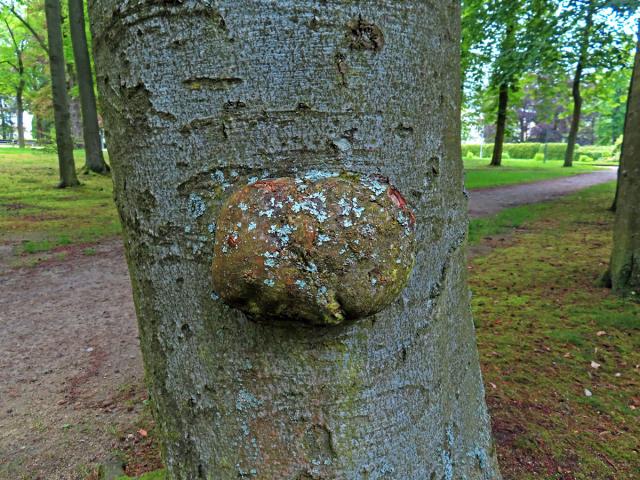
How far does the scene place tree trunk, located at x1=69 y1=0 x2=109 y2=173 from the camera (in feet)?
41.0

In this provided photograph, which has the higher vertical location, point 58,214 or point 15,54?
point 15,54

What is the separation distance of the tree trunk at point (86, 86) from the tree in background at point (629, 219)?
13219 millimetres

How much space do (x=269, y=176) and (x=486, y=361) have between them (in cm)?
300

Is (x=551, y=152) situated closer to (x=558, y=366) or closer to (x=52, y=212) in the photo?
(x=52, y=212)

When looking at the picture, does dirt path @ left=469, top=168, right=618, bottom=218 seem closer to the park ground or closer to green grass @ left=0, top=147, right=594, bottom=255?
green grass @ left=0, top=147, right=594, bottom=255

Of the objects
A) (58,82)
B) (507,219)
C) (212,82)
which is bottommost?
(507,219)

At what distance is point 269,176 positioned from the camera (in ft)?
3.03

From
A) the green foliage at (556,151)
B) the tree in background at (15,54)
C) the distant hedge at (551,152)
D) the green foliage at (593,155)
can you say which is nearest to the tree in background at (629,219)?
the tree in background at (15,54)

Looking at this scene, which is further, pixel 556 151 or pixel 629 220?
pixel 556 151

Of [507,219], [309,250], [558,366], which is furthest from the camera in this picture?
[507,219]

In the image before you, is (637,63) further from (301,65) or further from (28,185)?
(28,185)

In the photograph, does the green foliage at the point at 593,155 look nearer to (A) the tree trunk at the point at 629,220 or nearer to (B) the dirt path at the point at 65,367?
(A) the tree trunk at the point at 629,220

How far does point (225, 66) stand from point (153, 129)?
0.22 m

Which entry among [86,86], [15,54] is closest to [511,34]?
[86,86]
